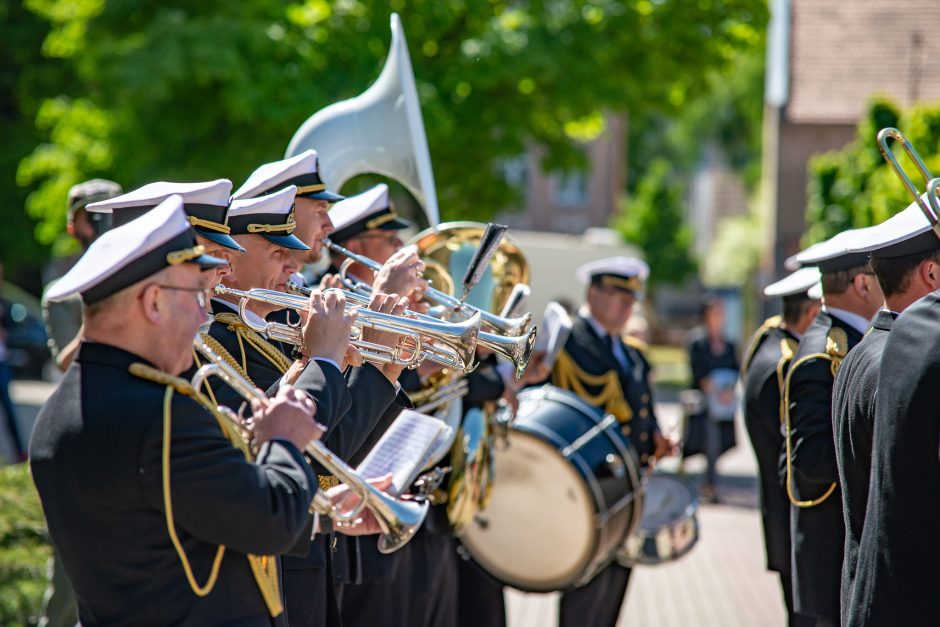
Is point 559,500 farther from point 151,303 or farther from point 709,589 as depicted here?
point 151,303

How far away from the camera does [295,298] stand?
140 inches

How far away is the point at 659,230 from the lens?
44.3 meters

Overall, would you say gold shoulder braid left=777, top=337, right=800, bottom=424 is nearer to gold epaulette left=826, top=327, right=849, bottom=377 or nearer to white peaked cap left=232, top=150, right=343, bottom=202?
gold epaulette left=826, top=327, right=849, bottom=377

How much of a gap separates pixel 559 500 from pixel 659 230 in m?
39.1

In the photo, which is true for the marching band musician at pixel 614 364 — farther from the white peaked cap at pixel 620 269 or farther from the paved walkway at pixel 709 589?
the paved walkway at pixel 709 589

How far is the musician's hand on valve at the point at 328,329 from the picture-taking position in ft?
10.5

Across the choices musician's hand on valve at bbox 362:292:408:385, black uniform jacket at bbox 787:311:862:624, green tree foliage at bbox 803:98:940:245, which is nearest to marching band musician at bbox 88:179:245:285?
musician's hand on valve at bbox 362:292:408:385

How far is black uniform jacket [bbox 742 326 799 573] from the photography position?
4.84m

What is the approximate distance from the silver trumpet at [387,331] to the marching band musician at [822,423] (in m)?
1.27

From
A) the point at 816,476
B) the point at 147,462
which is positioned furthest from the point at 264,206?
the point at 816,476

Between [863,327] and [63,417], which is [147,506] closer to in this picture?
[63,417]

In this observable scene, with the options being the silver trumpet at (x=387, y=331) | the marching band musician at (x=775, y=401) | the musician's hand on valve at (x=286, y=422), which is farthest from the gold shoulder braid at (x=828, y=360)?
the musician's hand on valve at (x=286, y=422)

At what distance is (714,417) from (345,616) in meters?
7.04

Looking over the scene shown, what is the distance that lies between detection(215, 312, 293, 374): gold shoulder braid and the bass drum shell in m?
2.87
